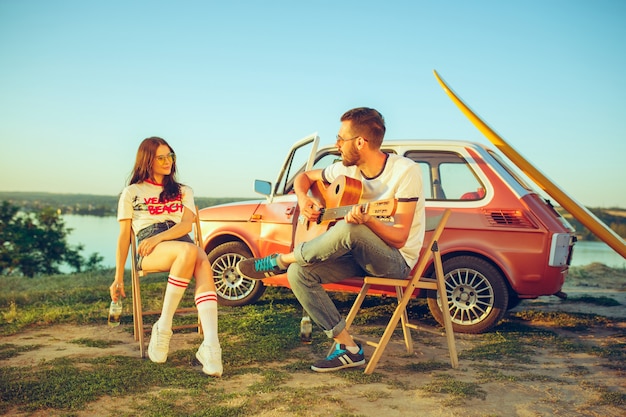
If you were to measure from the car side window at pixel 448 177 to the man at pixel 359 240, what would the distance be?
69.7 inches

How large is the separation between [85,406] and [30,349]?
1.69 m

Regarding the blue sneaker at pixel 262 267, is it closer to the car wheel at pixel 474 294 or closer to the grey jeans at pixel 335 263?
the grey jeans at pixel 335 263

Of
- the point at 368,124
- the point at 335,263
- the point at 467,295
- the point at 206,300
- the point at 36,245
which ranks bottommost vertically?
the point at 36,245

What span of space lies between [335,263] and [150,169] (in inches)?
68.6

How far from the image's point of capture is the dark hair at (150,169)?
15.5ft

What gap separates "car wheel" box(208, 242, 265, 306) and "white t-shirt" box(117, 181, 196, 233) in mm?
2100

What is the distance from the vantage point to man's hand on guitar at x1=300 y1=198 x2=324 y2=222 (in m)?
4.58

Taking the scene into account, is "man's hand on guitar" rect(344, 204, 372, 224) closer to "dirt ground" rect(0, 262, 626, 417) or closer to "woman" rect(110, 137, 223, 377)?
"dirt ground" rect(0, 262, 626, 417)

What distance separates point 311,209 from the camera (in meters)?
4.59

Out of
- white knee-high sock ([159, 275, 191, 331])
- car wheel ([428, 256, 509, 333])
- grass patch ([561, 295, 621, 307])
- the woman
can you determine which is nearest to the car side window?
car wheel ([428, 256, 509, 333])

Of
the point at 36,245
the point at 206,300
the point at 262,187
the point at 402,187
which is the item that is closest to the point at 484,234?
the point at 402,187

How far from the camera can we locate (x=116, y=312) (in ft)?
15.7

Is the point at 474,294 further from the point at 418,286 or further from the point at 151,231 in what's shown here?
the point at 151,231

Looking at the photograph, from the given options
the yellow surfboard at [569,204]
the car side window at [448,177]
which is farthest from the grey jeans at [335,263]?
the yellow surfboard at [569,204]
